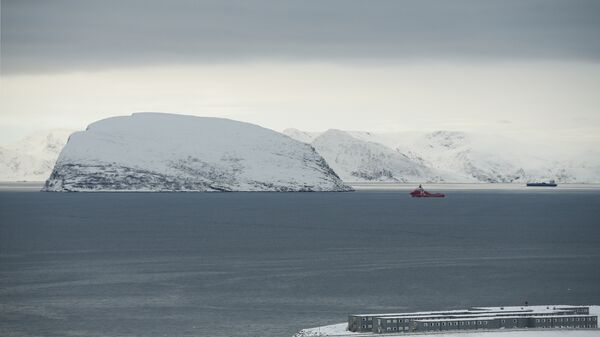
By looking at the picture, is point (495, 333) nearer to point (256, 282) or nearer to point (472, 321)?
point (472, 321)

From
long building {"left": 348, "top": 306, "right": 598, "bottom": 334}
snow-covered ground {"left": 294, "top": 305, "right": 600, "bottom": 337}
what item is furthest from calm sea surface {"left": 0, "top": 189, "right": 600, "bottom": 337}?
long building {"left": 348, "top": 306, "right": 598, "bottom": 334}

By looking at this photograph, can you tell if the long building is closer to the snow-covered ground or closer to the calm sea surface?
the snow-covered ground

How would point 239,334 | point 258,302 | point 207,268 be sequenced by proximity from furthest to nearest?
point 207,268, point 258,302, point 239,334

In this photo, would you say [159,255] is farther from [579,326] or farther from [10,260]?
[579,326]

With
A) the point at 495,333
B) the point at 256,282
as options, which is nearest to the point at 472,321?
the point at 495,333

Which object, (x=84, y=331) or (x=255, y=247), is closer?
(x=84, y=331)

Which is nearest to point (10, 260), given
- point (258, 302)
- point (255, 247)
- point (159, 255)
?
point (159, 255)

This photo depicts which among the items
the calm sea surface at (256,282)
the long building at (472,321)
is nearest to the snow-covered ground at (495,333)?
the long building at (472,321)

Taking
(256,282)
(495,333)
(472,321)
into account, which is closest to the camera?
(495,333)

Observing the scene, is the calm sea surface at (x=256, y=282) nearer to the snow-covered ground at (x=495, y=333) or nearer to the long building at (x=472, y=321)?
the snow-covered ground at (x=495, y=333)
